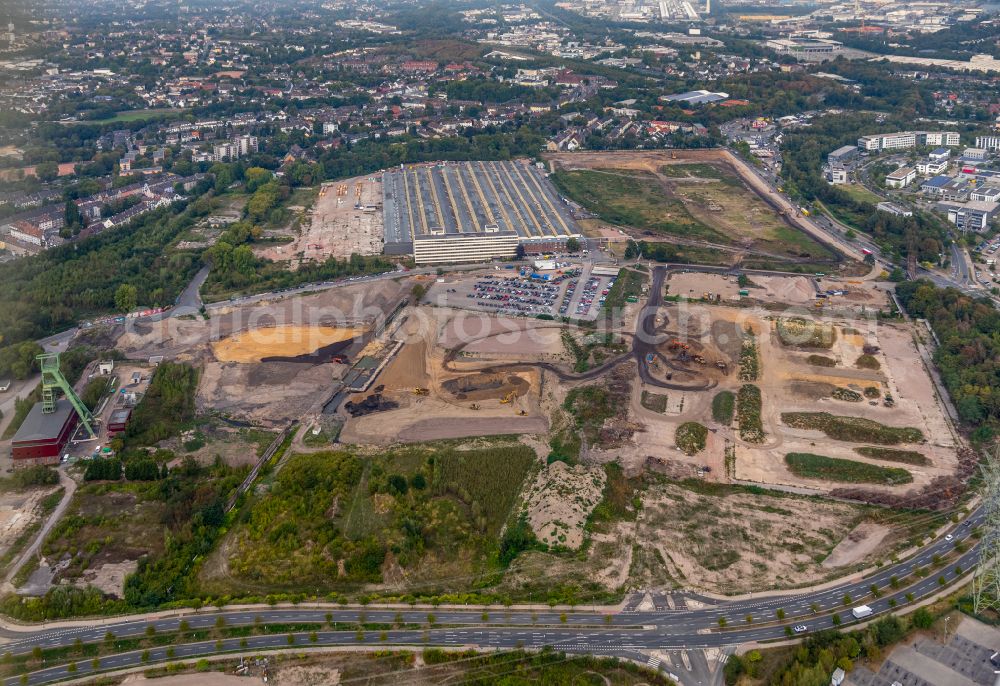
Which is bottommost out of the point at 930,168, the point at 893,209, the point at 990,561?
the point at 930,168

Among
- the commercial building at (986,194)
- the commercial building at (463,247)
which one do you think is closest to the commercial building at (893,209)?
the commercial building at (986,194)

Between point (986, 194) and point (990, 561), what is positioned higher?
point (990, 561)

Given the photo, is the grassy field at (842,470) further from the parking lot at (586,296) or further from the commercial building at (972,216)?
the commercial building at (972,216)

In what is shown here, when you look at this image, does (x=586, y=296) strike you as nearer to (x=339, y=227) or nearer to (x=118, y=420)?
(x=339, y=227)

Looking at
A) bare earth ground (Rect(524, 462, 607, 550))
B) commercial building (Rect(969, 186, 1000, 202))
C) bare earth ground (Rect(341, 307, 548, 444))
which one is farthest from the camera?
commercial building (Rect(969, 186, 1000, 202))

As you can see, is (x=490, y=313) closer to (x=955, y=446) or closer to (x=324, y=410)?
(x=324, y=410)

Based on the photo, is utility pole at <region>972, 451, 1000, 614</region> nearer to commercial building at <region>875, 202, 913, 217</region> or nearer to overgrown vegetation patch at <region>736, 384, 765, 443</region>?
overgrown vegetation patch at <region>736, 384, 765, 443</region>

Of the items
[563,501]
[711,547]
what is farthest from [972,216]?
[563,501]

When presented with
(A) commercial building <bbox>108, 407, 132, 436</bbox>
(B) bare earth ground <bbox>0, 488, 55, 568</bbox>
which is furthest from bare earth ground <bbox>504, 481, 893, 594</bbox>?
(A) commercial building <bbox>108, 407, 132, 436</bbox>
